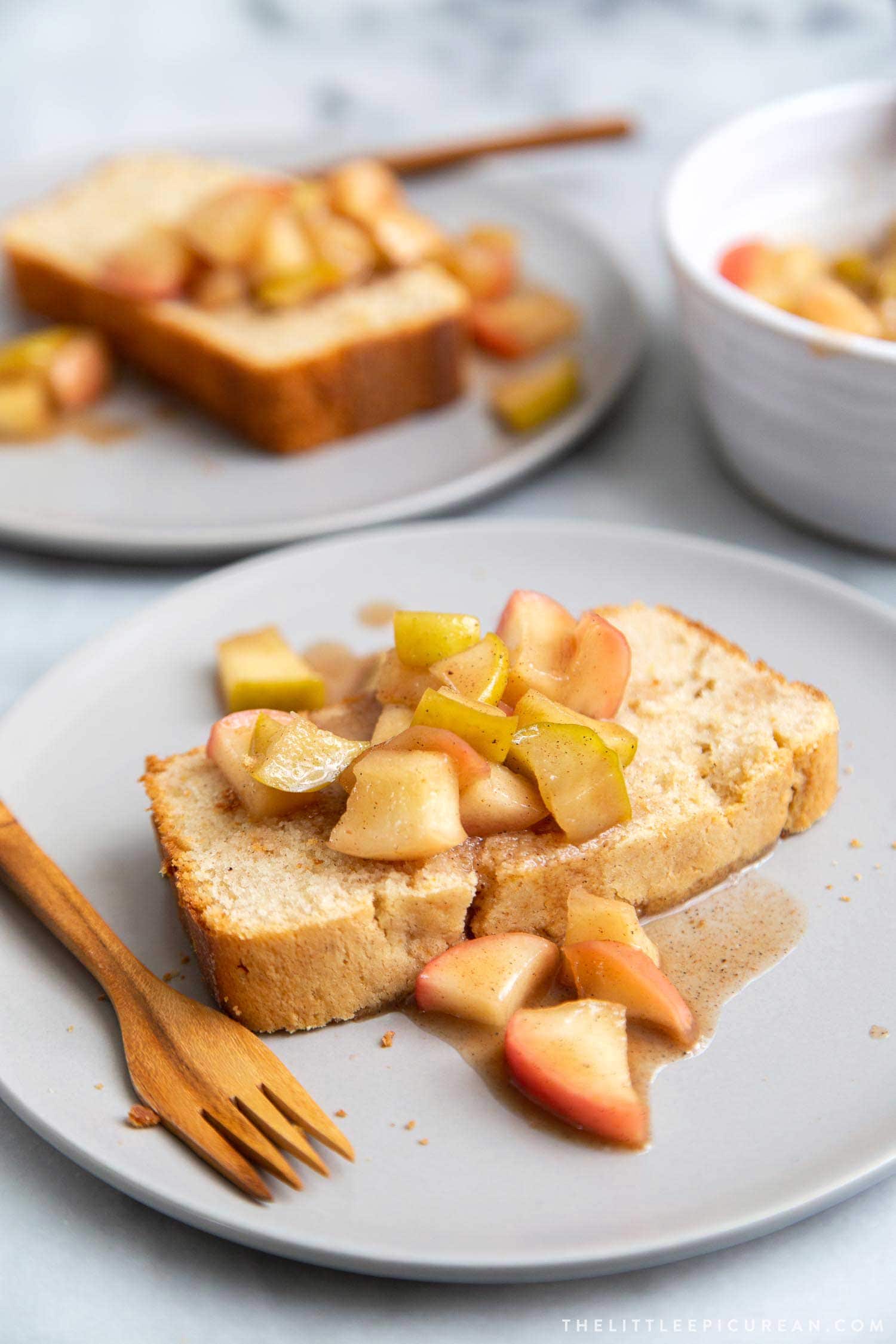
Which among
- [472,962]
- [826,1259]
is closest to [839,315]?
[472,962]

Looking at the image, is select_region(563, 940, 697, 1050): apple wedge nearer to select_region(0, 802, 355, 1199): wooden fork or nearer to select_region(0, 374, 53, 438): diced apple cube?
select_region(0, 802, 355, 1199): wooden fork

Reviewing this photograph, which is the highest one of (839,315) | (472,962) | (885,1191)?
(839,315)

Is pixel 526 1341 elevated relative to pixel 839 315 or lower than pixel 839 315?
lower

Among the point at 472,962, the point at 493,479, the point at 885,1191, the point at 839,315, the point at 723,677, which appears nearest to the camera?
the point at 885,1191

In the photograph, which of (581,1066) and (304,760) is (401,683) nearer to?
(304,760)

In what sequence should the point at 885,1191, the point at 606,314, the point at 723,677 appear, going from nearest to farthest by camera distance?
the point at 885,1191, the point at 723,677, the point at 606,314

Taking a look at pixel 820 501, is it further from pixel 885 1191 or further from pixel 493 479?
pixel 885 1191
